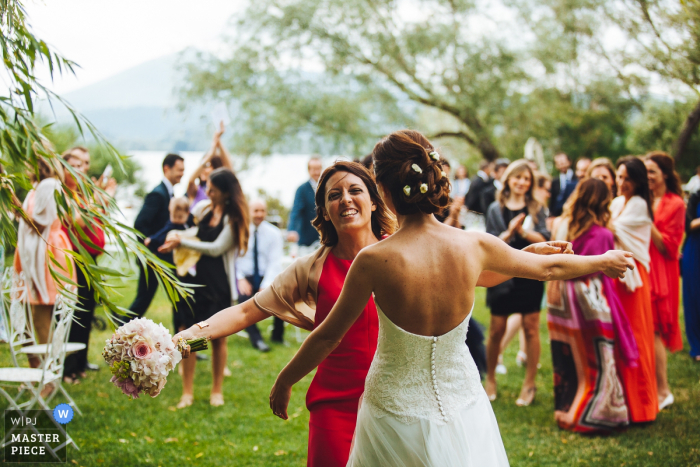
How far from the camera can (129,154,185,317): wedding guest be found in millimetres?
6305

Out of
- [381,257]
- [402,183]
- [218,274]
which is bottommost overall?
[218,274]

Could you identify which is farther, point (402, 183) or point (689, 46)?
point (689, 46)

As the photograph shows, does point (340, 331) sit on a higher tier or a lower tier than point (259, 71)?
lower

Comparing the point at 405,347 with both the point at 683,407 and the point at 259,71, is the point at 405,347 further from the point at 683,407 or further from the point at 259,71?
the point at 259,71

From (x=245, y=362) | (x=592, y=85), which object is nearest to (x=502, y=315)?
(x=245, y=362)

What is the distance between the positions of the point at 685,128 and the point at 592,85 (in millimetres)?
6121

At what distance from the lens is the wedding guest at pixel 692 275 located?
6.41 m

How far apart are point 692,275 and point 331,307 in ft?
17.7

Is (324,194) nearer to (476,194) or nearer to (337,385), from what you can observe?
(337,385)

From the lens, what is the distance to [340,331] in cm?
215

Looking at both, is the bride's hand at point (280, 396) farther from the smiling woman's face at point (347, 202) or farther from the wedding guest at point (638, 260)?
the wedding guest at point (638, 260)

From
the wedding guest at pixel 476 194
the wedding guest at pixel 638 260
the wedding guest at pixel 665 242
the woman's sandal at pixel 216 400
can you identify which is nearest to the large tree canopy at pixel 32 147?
the woman's sandal at pixel 216 400
